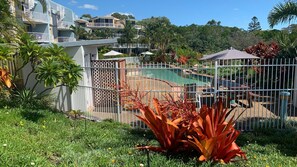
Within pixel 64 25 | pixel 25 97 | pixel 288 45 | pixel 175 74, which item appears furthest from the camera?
pixel 64 25

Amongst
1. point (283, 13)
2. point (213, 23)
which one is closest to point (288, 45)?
point (283, 13)

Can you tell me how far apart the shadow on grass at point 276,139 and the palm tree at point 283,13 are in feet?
11.9

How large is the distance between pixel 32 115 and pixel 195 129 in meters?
4.78

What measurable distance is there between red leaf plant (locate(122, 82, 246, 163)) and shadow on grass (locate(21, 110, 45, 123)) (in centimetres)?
343

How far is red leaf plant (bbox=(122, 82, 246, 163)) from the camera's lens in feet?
12.8

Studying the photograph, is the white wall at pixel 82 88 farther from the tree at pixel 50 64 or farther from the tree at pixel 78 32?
the tree at pixel 78 32

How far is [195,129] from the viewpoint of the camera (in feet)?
13.1

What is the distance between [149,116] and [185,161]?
90cm

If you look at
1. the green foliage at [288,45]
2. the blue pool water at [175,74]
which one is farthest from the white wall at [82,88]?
the green foliage at [288,45]

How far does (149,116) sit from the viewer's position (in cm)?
A: 432

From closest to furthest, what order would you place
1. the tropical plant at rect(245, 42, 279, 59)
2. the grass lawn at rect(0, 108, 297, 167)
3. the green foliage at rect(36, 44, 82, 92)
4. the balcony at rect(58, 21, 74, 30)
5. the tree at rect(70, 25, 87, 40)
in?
the grass lawn at rect(0, 108, 297, 167) < the green foliage at rect(36, 44, 82, 92) < the tropical plant at rect(245, 42, 279, 59) < the balcony at rect(58, 21, 74, 30) < the tree at rect(70, 25, 87, 40)

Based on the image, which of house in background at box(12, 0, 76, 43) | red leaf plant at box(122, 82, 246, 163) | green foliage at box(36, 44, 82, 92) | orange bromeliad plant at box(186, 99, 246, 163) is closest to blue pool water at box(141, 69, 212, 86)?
green foliage at box(36, 44, 82, 92)

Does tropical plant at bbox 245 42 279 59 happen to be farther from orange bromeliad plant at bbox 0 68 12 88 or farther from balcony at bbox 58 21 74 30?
balcony at bbox 58 21 74 30

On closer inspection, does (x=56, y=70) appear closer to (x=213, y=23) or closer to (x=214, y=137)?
(x=214, y=137)
